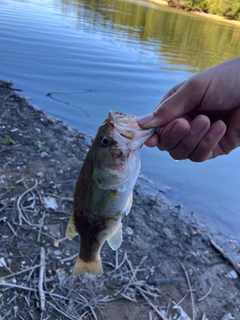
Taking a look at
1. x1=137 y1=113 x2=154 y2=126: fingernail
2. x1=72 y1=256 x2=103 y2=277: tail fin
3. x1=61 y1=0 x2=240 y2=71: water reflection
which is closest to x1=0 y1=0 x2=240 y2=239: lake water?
x1=61 y1=0 x2=240 y2=71: water reflection

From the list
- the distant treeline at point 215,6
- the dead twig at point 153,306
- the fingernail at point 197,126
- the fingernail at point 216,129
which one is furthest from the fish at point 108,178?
the distant treeline at point 215,6

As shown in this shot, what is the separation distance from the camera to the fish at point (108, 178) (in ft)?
7.00

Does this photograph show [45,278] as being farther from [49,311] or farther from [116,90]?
[116,90]

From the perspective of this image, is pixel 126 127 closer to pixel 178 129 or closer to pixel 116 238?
pixel 178 129

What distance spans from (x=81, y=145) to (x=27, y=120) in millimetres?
1308

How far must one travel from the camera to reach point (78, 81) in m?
11.6

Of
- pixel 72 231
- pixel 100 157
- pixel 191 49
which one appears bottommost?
pixel 191 49

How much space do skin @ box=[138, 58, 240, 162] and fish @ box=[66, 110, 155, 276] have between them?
5.7 inches

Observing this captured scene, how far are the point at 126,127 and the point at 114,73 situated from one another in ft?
37.1

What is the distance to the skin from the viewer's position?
2.35 m

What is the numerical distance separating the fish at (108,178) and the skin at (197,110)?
14 centimetres

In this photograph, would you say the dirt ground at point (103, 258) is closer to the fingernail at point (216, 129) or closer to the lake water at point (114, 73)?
the lake water at point (114, 73)

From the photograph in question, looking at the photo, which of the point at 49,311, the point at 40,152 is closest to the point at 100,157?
the point at 49,311

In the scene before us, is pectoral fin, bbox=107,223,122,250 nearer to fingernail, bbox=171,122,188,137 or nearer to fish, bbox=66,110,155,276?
fish, bbox=66,110,155,276
